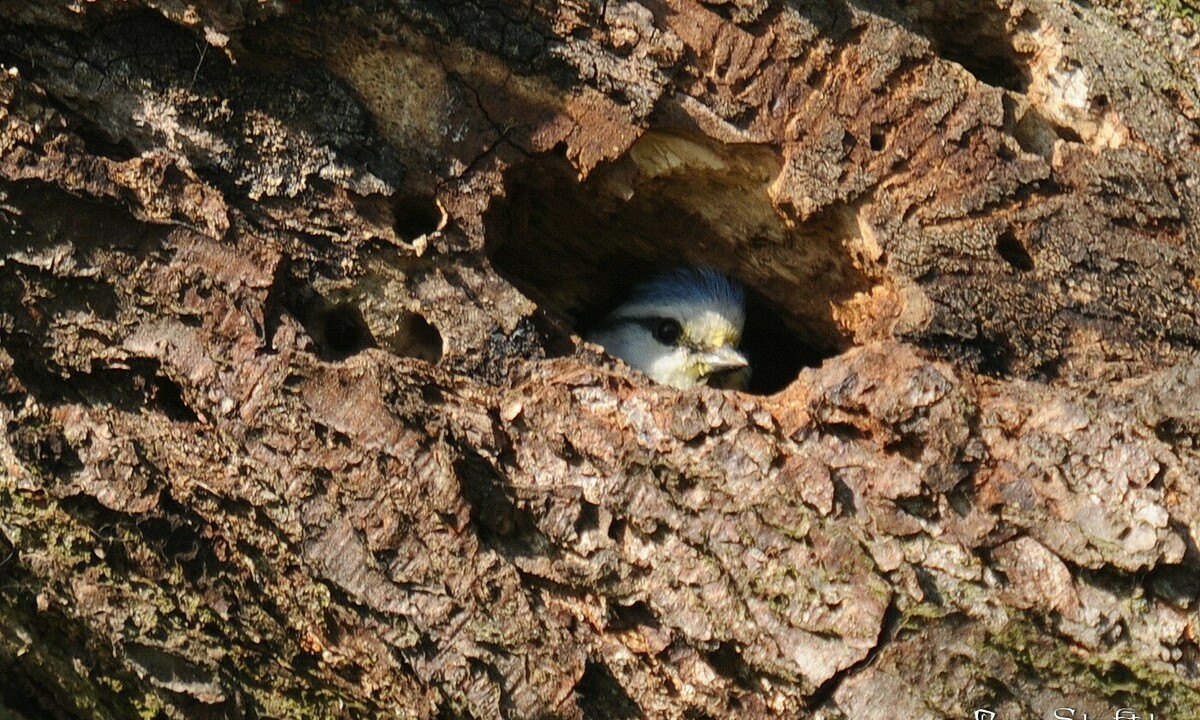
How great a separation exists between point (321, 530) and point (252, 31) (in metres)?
1.13

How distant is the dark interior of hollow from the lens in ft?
10.7

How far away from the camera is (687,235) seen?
363cm

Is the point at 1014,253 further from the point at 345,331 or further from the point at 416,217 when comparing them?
the point at 345,331

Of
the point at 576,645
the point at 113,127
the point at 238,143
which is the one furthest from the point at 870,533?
the point at 113,127

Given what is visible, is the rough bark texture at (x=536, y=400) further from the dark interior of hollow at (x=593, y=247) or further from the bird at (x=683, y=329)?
the bird at (x=683, y=329)

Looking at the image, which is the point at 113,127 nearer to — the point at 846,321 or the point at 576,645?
the point at 576,645

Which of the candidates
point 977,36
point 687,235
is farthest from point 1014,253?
point 687,235

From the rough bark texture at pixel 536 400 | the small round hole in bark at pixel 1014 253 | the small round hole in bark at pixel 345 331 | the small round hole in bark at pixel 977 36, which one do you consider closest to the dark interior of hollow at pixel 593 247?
the rough bark texture at pixel 536 400

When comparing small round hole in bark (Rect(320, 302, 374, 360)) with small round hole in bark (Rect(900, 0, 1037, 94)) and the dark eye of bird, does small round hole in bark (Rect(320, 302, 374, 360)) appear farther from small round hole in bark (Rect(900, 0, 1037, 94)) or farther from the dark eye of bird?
the dark eye of bird

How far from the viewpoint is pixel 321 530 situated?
2547 mm

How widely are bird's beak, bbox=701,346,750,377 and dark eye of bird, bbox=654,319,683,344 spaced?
0.15m

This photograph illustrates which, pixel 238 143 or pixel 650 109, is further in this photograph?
pixel 650 109

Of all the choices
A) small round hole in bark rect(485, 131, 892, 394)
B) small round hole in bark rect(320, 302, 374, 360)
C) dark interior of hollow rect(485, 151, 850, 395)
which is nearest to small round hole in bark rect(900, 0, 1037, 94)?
small round hole in bark rect(485, 131, 892, 394)

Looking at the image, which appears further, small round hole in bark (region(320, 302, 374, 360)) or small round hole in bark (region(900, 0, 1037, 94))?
small round hole in bark (region(900, 0, 1037, 94))
